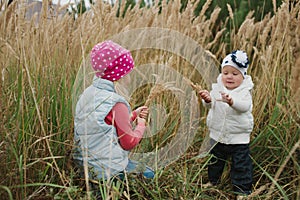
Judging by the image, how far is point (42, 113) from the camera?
1875 mm

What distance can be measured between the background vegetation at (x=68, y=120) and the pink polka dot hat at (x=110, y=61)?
0.21 meters

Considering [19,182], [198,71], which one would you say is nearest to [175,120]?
[198,71]

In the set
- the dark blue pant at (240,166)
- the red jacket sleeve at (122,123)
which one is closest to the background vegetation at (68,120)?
the dark blue pant at (240,166)

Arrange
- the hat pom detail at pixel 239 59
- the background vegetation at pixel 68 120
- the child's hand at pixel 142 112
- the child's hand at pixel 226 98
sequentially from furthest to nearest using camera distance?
the hat pom detail at pixel 239 59 → the child's hand at pixel 226 98 → the child's hand at pixel 142 112 → the background vegetation at pixel 68 120

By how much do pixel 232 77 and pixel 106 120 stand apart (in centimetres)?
76

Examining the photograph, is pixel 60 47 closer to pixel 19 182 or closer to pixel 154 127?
pixel 154 127

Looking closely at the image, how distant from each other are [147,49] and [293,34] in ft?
3.94

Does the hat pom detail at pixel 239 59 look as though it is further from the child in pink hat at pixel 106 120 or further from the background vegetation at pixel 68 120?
the child in pink hat at pixel 106 120

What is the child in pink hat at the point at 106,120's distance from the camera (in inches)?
70.1

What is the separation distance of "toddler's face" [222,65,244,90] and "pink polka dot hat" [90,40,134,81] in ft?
1.94

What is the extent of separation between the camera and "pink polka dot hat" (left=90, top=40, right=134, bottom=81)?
1840 millimetres

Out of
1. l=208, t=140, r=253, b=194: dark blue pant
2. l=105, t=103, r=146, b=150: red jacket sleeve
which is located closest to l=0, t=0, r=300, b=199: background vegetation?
l=208, t=140, r=253, b=194: dark blue pant

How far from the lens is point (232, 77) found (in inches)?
86.9

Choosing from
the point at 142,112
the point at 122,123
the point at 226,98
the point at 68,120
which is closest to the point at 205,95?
the point at 226,98
